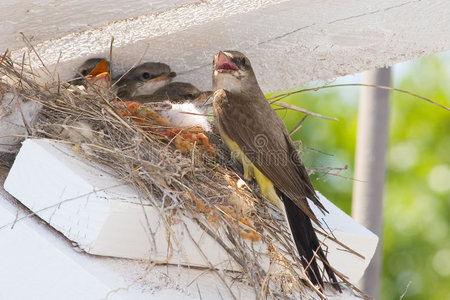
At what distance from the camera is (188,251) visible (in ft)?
8.32

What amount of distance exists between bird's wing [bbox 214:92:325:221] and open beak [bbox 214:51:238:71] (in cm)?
28

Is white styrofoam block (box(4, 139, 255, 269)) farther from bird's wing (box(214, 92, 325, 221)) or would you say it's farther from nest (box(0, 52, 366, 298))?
bird's wing (box(214, 92, 325, 221))

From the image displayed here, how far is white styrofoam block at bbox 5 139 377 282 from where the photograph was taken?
7.63ft

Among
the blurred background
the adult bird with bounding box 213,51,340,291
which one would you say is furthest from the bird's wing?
the blurred background

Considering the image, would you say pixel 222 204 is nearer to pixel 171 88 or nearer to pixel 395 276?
pixel 171 88

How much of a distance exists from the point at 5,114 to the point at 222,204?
0.87 metres

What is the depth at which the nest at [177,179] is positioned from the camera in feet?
8.33

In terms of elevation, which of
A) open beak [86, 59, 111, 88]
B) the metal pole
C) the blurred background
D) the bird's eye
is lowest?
the blurred background

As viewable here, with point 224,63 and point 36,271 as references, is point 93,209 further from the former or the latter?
point 224,63

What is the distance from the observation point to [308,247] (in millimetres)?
2895

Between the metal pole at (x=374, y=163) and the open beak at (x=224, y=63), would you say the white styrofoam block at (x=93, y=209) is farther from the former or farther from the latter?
the metal pole at (x=374, y=163)

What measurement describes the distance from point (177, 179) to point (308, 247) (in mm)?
599

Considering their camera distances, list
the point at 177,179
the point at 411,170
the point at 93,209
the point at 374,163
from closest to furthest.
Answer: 1. the point at 93,209
2. the point at 177,179
3. the point at 374,163
4. the point at 411,170

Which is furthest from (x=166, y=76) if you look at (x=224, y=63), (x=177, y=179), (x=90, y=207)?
(x=90, y=207)
